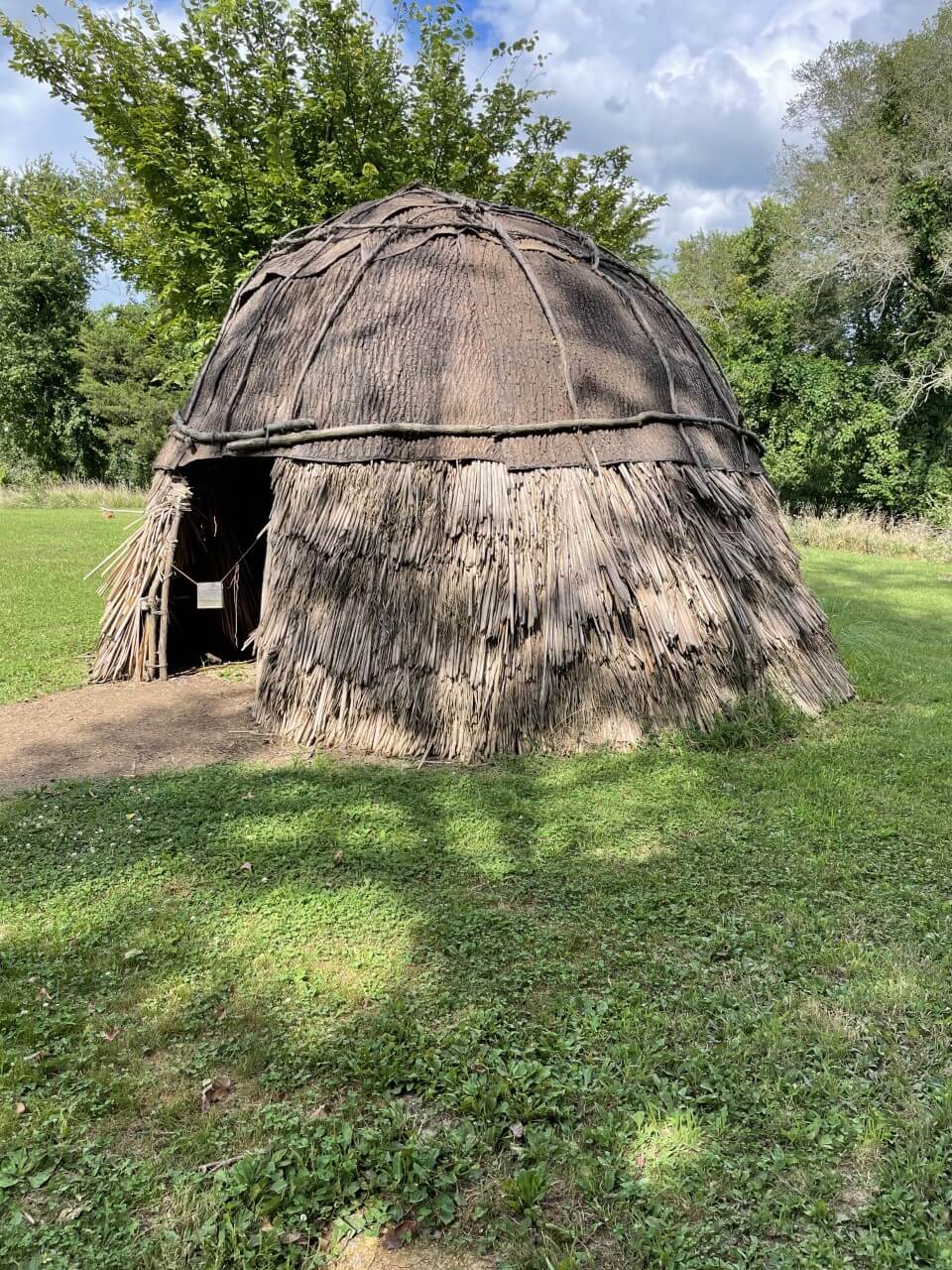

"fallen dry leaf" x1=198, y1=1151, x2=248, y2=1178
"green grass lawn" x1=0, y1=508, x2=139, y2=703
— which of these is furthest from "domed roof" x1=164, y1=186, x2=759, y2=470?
"fallen dry leaf" x1=198, y1=1151, x2=248, y2=1178

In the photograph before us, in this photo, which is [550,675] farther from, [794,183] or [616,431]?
[794,183]

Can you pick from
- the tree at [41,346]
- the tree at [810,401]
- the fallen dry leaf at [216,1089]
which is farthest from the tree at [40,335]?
the fallen dry leaf at [216,1089]

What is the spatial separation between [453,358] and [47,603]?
8.00m

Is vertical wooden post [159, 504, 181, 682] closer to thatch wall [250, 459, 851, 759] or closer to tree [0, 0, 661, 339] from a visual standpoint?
thatch wall [250, 459, 851, 759]

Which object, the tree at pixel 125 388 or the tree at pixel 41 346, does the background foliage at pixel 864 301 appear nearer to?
the tree at pixel 125 388

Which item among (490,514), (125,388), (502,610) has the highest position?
(125,388)

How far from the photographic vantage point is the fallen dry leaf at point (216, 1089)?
283cm

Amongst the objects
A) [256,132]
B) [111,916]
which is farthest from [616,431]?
[256,132]

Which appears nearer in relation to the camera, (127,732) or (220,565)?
(127,732)

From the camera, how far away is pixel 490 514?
5.97m

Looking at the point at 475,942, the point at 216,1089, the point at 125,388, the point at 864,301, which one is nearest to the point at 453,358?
the point at 475,942

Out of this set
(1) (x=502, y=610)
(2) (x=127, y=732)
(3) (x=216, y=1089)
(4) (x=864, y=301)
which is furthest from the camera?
(4) (x=864, y=301)

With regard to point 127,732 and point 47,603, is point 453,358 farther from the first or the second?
point 47,603

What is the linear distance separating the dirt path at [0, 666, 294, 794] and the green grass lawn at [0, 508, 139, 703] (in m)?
0.62
